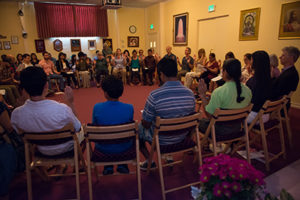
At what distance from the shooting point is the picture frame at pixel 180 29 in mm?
7691

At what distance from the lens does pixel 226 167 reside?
992mm

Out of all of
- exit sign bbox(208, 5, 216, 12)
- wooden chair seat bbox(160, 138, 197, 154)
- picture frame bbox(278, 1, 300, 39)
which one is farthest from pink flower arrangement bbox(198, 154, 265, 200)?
exit sign bbox(208, 5, 216, 12)

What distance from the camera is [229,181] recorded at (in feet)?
3.14

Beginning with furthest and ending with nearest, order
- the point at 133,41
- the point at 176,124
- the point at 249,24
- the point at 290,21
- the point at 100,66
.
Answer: the point at 133,41 < the point at 100,66 < the point at 249,24 < the point at 290,21 < the point at 176,124

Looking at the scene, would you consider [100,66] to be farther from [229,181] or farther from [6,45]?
[229,181]

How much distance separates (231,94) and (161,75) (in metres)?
0.77

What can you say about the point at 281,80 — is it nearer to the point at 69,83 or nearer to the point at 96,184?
the point at 96,184

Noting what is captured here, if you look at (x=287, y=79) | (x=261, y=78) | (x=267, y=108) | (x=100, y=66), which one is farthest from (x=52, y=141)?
(x=100, y=66)

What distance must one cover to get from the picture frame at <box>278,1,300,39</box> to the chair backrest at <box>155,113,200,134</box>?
4192 millimetres

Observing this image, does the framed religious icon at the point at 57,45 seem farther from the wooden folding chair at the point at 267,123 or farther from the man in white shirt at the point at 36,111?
the wooden folding chair at the point at 267,123

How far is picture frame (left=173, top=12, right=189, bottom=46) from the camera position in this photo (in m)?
7.69

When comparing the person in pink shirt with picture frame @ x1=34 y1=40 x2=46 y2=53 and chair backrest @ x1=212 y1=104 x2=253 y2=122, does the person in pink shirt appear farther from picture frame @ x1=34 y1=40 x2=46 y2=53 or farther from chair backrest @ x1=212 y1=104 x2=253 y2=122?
chair backrest @ x1=212 y1=104 x2=253 y2=122

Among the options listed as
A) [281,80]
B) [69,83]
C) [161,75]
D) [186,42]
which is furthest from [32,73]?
[186,42]

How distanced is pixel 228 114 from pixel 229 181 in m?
1.11
